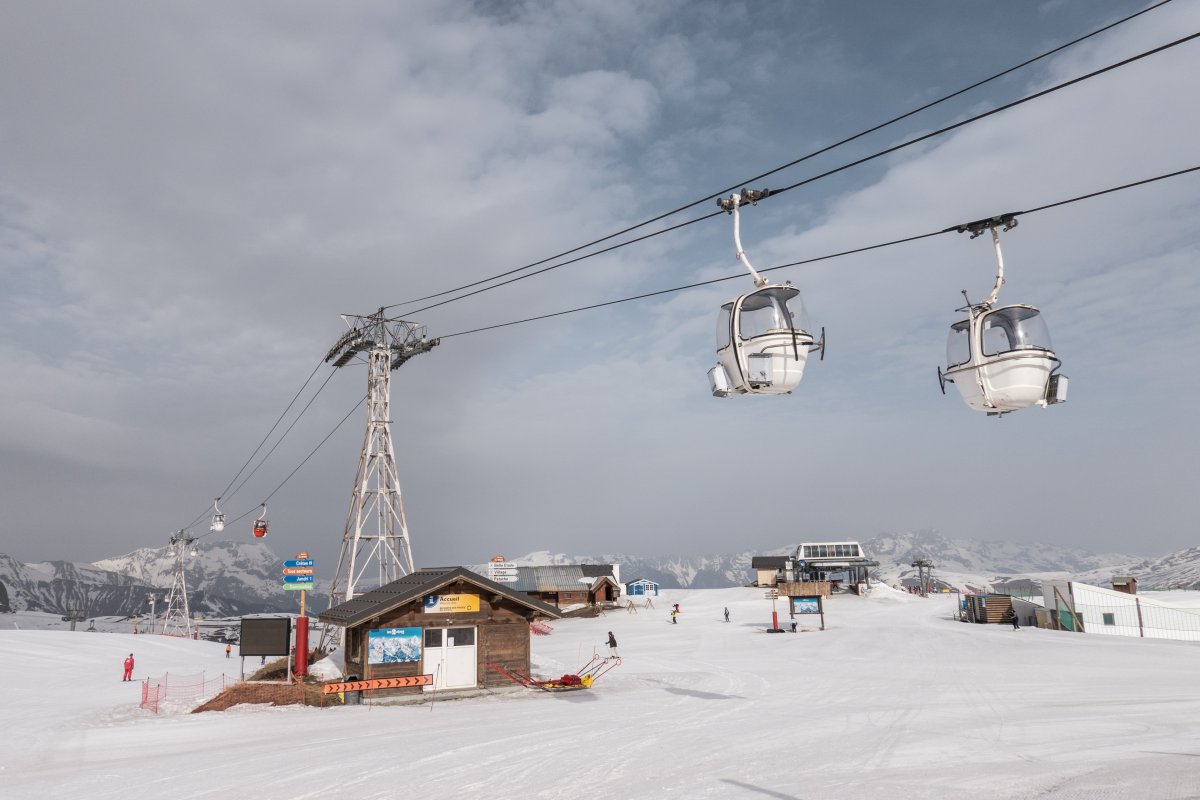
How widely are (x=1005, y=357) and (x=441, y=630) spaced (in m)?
22.9

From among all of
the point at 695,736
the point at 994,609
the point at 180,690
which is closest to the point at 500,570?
the point at 180,690

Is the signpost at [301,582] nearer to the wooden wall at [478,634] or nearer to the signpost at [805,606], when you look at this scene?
the wooden wall at [478,634]

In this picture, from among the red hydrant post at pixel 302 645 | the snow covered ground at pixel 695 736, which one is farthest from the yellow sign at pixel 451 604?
the red hydrant post at pixel 302 645

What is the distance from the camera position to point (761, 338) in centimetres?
1038

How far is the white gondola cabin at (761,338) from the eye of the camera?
10.4 metres

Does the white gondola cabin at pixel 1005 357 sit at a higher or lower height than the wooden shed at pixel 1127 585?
higher

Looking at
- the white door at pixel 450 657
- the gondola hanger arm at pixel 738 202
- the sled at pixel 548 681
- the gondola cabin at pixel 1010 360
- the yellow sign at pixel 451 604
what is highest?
the gondola hanger arm at pixel 738 202

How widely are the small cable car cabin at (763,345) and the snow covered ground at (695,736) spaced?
7535 millimetres

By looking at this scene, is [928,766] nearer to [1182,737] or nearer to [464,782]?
[1182,737]

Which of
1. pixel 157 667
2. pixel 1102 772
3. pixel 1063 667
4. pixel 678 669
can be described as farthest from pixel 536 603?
pixel 157 667

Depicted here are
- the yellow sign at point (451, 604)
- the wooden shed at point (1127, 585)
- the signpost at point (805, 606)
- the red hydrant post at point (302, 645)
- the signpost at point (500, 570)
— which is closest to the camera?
the yellow sign at point (451, 604)

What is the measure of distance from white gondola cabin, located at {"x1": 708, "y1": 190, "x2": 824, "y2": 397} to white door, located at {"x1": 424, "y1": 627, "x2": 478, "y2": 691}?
19901 millimetres

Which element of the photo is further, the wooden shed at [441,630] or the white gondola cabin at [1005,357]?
the wooden shed at [441,630]

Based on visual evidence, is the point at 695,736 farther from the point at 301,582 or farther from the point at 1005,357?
the point at 301,582
